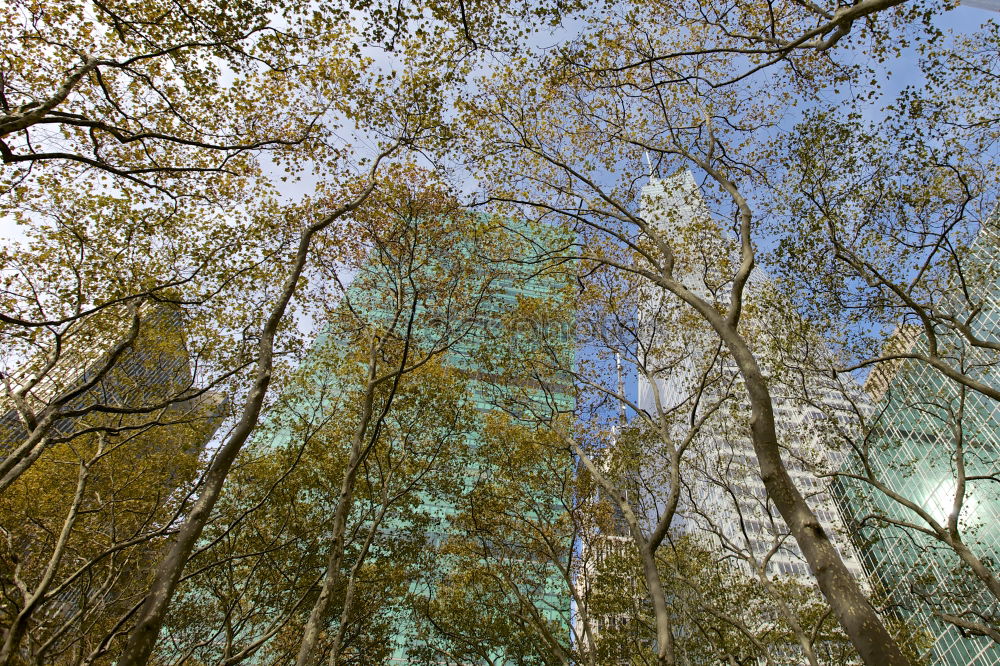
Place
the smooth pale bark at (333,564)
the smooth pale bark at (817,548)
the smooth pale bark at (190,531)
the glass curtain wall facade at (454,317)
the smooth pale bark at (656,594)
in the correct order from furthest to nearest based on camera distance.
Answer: the glass curtain wall facade at (454,317) → the smooth pale bark at (333,564) → the smooth pale bark at (656,594) → the smooth pale bark at (190,531) → the smooth pale bark at (817,548)

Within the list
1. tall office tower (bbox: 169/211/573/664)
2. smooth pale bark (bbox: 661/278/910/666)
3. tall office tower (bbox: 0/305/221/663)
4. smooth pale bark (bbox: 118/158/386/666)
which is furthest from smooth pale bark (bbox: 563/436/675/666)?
tall office tower (bbox: 0/305/221/663)

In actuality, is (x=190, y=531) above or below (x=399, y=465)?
below

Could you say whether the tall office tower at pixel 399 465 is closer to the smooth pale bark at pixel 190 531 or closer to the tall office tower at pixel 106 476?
the tall office tower at pixel 106 476

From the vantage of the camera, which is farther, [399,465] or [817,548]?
[399,465]

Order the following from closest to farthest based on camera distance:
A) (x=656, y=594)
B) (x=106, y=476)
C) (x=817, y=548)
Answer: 1. (x=817, y=548)
2. (x=656, y=594)
3. (x=106, y=476)

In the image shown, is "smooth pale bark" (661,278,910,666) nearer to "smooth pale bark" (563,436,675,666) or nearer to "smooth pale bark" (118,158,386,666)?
"smooth pale bark" (563,436,675,666)

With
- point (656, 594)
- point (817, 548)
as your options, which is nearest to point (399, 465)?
point (656, 594)

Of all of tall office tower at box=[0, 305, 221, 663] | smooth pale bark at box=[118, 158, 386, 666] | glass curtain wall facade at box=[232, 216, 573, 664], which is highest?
glass curtain wall facade at box=[232, 216, 573, 664]

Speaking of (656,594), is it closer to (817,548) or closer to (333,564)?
(817,548)

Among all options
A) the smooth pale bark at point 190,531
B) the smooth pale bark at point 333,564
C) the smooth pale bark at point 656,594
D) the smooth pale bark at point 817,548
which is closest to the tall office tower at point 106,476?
the smooth pale bark at point 333,564

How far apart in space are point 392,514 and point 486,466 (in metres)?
3.71

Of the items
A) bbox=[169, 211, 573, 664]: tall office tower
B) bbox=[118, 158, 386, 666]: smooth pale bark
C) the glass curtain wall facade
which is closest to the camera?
bbox=[118, 158, 386, 666]: smooth pale bark

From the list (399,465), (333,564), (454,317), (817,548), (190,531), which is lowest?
(190,531)

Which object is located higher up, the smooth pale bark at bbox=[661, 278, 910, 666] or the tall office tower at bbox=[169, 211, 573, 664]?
the tall office tower at bbox=[169, 211, 573, 664]
